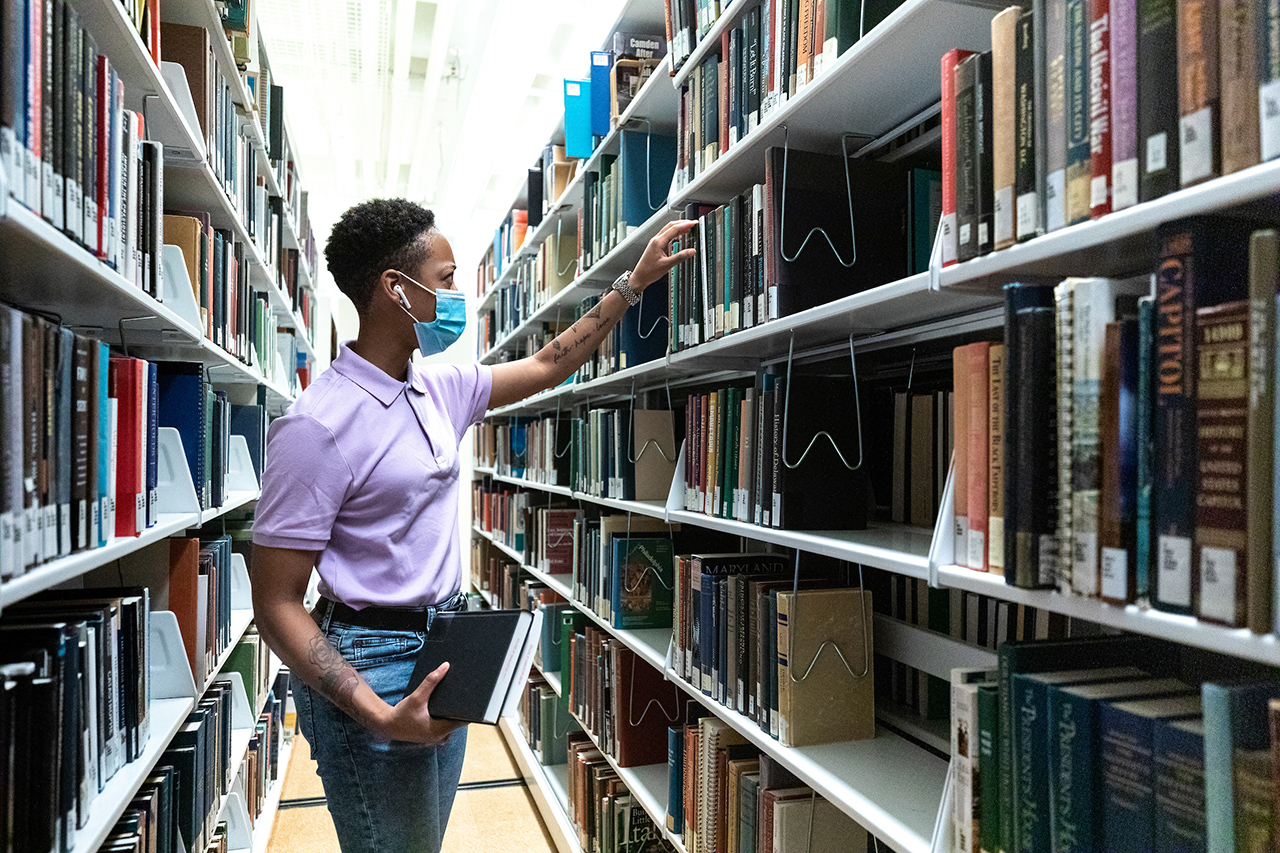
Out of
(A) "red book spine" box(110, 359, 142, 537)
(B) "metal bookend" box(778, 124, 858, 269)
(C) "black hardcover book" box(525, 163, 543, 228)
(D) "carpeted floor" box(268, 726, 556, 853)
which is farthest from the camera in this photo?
(C) "black hardcover book" box(525, 163, 543, 228)

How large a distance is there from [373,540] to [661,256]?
944mm

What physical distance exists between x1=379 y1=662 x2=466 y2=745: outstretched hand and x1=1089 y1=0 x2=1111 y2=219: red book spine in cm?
110

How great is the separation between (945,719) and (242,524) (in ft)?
8.48

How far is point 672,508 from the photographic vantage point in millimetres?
1988

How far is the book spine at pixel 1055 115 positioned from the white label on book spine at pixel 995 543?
0.33 meters

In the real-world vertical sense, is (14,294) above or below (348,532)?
above

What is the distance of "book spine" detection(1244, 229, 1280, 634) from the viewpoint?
643 mm

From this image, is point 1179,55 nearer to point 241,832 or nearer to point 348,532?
point 348,532

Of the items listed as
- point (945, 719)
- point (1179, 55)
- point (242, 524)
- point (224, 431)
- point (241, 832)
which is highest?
point (1179, 55)

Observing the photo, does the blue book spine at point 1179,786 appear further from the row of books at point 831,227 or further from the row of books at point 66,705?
the row of books at point 66,705

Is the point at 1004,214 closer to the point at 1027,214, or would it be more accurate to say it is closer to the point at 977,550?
the point at 1027,214

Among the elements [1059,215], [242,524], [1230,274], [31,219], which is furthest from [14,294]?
[242,524]

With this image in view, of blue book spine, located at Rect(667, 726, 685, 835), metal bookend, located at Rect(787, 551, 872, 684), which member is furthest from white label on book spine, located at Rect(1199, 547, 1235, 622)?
blue book spine, located at Rect(667, 726, 685, 835)

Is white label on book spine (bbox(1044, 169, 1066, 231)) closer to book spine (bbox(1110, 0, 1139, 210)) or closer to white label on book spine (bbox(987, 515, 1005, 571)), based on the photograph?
book spine (bbox(1110, 0, 1139, 210))
